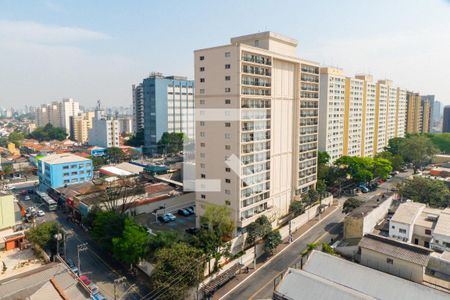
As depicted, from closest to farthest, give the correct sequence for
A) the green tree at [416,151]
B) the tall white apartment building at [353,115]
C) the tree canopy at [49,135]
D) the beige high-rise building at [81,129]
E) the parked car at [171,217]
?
1. the parked car at [171,217]
2. the tall white apartment building at [353,115]
3. the green tree at [416,151]
4. the tree canopy at [49,135]
5. the beige high-rise building at [81,129]

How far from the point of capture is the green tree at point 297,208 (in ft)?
113

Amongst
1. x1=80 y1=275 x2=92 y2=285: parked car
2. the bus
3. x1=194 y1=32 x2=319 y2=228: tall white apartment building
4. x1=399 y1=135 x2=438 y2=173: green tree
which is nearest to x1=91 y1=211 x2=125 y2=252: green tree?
x1=80 y1=275 x2=92 y2=285: parked car

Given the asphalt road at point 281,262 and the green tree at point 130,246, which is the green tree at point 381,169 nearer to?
the asphalt road at point 281,262

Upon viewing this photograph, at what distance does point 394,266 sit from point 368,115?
45139mm

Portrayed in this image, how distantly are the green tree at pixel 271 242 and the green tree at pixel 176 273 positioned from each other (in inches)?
309

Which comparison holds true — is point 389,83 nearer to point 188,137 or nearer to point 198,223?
point 188,137

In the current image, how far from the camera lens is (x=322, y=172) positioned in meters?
45.7

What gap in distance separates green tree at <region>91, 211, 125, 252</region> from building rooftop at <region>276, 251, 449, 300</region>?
13.4 metres

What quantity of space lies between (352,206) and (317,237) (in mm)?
6554

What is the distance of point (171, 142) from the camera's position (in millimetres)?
76562

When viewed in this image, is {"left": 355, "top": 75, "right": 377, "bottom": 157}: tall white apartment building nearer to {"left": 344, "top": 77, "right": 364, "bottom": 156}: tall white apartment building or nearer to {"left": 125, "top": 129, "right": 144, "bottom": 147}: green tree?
{"left": 344, "top": 77, "right": 364, "bottom": 156}: tall white apartment building

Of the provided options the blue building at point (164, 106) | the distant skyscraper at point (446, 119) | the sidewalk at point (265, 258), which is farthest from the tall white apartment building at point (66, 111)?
the distant skyscraper at point (446, 119)

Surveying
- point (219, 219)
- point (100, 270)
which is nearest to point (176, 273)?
point (219, 219)

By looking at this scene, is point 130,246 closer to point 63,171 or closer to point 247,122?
point 247,122
